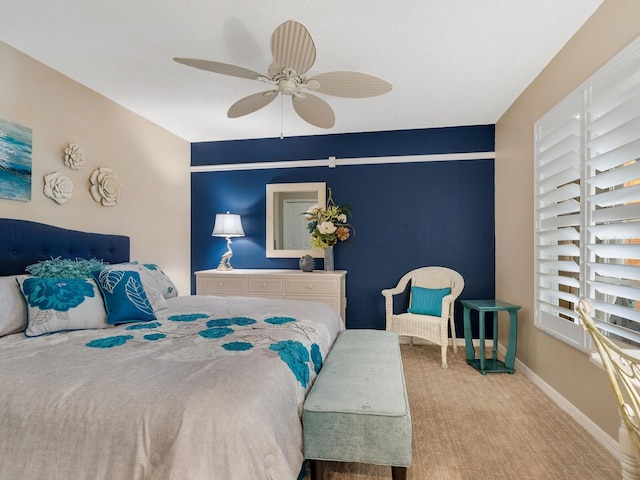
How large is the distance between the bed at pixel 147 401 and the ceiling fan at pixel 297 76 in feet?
4.93

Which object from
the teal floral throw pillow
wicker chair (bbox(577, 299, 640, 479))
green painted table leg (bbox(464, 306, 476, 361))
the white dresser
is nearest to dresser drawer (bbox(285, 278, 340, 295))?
the white dresser

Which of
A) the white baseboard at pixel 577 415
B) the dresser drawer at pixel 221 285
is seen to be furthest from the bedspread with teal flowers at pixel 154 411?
the dresser drawer at pixel 221 285

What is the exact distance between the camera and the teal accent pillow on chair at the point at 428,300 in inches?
142

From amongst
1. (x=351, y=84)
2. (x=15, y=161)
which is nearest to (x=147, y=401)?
(x=351, y=84)

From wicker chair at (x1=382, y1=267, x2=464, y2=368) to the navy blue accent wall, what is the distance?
214 mm

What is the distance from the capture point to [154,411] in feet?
3.67

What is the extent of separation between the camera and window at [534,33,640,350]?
175cm

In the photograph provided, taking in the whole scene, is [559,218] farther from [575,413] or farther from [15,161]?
[15,161]

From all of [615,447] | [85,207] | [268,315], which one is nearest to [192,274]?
[85,207]

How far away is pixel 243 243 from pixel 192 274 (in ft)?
2.71

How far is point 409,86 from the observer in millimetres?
3033

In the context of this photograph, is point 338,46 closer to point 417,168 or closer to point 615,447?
point 417,168

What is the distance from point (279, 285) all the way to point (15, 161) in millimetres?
2430

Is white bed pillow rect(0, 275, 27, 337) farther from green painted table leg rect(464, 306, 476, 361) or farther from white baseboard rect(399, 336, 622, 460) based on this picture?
green painted table leg rect(464, 306, 476, 361)
